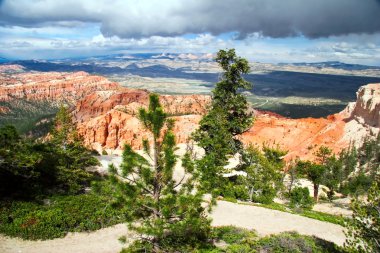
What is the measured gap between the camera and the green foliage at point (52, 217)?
2346 centimetres

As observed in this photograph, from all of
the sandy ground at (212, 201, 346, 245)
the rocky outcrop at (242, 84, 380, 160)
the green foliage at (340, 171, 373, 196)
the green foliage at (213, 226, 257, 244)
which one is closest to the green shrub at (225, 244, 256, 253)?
the green foliage at (213, 226, 257, 244)

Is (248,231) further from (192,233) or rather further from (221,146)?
(221,146)

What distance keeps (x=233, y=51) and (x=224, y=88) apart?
4.29 metres

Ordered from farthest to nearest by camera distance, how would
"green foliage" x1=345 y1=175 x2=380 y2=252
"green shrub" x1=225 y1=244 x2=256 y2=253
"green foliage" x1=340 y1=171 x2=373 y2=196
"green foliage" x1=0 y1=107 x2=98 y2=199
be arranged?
"green foliage" x1=340 y1=171 x2=373 y2=196
"green foliage" x1=0 y1=107 x2=98 y2=199
"green shrub" x1=225 y1=244 x2=256 y2=253
"green foliage" x1=345 y1=175 x2=380 y2=252

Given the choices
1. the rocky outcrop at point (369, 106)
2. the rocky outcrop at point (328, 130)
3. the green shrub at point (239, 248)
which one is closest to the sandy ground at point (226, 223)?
the green shrub at point (239, 248)

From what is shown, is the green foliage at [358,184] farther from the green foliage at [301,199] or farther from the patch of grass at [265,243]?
the patch of grass at [265,243]

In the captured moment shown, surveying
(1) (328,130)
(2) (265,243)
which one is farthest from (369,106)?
(2) (265,243)

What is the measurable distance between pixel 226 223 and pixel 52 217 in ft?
43.5

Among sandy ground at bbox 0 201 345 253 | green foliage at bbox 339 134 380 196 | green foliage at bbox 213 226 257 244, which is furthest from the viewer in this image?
green foliage at bbox 339 134 380 196

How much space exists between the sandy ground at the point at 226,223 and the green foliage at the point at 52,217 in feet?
1.98

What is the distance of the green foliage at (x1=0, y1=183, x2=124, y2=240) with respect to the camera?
23.5 meters

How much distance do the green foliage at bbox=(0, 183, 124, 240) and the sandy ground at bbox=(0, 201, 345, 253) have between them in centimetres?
60

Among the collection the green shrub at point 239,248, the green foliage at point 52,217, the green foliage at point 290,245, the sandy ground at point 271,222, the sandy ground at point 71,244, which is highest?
the green shrub at point 239,248

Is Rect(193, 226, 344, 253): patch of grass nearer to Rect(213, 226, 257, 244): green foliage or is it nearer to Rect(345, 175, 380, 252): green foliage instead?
Rect(213, 226, 257, 244): green foliage
